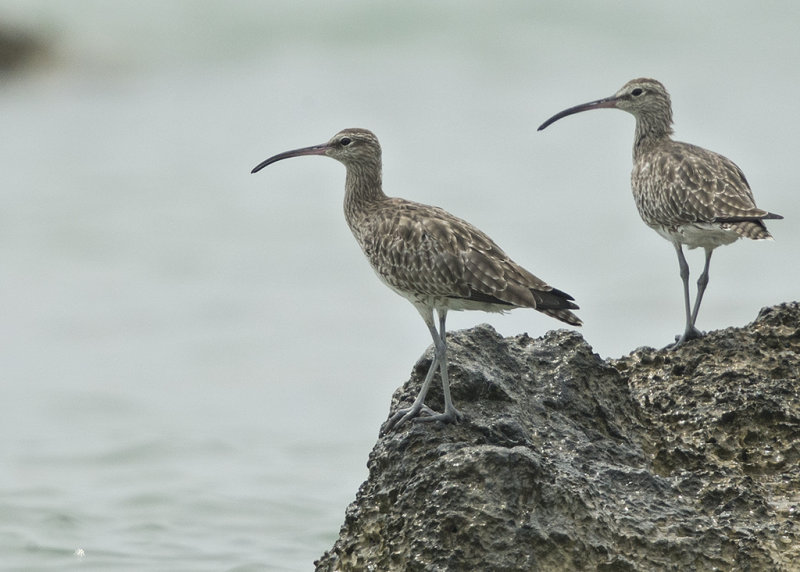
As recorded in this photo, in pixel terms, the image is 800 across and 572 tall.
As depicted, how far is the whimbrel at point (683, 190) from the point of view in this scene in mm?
10664

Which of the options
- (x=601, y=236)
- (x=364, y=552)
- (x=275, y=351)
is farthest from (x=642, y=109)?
(x=601, y=236)

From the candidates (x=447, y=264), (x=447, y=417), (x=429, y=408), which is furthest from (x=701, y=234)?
(x=447, y=417)

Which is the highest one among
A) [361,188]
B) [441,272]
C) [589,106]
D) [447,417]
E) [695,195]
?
[589,106]

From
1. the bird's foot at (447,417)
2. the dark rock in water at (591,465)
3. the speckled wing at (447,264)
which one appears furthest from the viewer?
the speckled wing at (447,264)

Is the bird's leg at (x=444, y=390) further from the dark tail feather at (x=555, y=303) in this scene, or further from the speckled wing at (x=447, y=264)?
the dark tail feather at (x=555, y=303)

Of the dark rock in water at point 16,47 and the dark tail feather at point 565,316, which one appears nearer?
the dark tail feather at point 565,316

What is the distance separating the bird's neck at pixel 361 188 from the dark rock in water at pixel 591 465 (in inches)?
67.1

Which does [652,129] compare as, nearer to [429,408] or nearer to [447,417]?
[429,408]

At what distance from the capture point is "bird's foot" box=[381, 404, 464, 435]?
23.3 ft

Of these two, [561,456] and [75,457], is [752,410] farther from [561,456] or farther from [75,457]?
[75,457]

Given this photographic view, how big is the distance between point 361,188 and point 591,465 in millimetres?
3271

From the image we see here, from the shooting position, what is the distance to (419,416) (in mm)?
7465

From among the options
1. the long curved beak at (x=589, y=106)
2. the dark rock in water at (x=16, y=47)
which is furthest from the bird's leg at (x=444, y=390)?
the dark rock in water at (x=16, y=47)

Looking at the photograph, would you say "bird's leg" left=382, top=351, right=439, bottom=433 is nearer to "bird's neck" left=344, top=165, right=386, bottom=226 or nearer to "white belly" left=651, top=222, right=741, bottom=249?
"bird's neck" left=344, top=165, right=386, bottom=226
